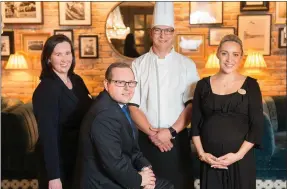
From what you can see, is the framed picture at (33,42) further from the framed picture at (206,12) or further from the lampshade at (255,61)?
the lampshade at (255,61)

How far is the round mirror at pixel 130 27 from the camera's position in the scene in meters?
5.54

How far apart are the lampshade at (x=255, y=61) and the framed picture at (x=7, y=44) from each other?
122 inches

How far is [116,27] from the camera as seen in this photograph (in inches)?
221

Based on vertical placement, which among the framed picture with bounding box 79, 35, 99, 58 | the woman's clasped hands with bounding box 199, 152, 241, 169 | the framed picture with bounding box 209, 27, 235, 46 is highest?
the framed picture with bounding box 209, 27, 235, 46

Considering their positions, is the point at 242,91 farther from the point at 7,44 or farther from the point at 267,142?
the point at 7,44

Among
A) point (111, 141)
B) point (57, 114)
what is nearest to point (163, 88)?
point (57, 114)

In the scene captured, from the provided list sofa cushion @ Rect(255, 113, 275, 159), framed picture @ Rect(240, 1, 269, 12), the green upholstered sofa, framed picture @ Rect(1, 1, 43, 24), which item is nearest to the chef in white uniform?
sofa cushion @ Rect(255, 113, 275, 159)

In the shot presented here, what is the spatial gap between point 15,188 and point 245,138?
209 centimetres

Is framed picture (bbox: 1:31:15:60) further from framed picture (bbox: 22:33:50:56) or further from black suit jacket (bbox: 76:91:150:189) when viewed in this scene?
black suit jacket (bbox: 76:91:150:189)

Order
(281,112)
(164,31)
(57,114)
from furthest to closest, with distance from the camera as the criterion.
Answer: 1. (281,112)
2. (164,31)
3. (57,114)

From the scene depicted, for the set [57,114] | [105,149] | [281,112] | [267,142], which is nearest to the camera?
[105,149]

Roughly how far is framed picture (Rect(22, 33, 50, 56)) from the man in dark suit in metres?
4.07

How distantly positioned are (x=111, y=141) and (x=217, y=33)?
420 cm

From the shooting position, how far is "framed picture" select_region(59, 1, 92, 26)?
5.62m
